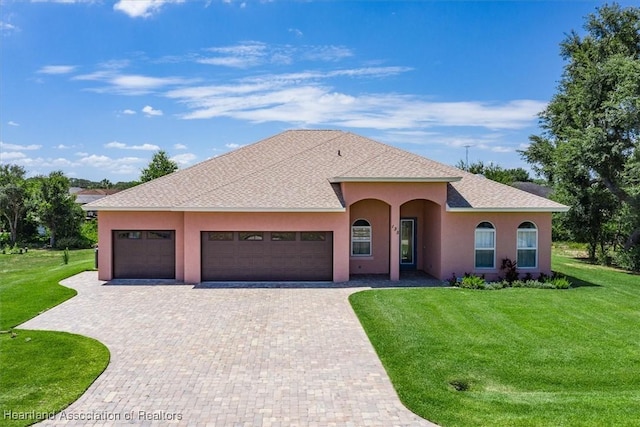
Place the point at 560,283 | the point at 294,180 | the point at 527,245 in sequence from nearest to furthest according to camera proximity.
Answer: the point at 560,283
the point at 527,245
the point at 294,180

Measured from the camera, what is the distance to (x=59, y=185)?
132 ft

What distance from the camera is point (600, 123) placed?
2544 centimetres

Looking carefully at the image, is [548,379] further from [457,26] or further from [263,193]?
[457,26]

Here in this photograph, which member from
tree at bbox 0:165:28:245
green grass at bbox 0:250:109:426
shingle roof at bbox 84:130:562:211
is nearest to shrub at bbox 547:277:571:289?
shingle roof at bbox 84:130:562:211

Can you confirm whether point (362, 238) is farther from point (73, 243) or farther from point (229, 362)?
point (73, 243)

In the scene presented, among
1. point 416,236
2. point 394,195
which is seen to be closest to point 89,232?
point 416,236

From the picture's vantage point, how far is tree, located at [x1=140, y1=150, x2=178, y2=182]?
41.9 m

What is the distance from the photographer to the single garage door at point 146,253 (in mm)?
18609

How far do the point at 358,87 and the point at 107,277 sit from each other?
15690 mm

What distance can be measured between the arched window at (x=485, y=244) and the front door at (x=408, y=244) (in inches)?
124

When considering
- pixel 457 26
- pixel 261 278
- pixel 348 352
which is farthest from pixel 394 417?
pixel 457 26

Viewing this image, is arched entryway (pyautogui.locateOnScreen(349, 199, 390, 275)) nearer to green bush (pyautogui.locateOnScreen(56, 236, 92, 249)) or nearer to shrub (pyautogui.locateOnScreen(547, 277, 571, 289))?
shrub (pyautogui.locateOnScreen(547, 277, 571, 289))

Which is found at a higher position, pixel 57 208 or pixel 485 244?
pixel 57 208

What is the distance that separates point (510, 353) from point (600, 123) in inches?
825
